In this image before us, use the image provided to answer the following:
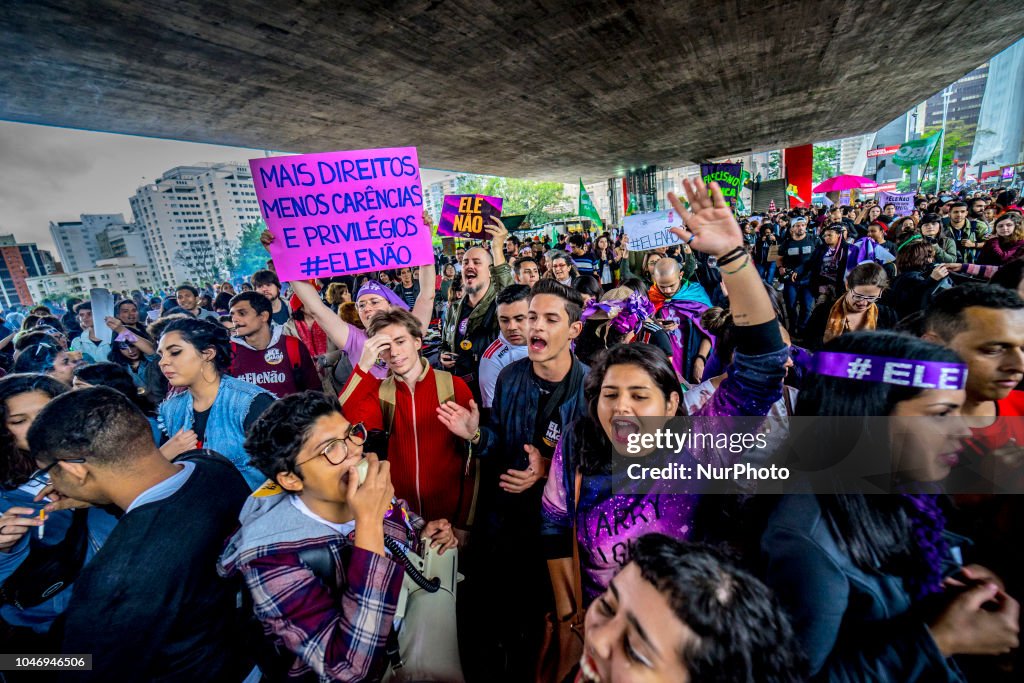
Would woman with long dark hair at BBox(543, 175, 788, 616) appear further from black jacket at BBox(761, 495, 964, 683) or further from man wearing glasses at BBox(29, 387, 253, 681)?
man wearing glasses at BBox(29, 387, 253, 681)

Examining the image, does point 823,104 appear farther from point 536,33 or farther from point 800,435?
point 800,435

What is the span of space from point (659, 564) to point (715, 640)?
177mm

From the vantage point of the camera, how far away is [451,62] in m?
9.02

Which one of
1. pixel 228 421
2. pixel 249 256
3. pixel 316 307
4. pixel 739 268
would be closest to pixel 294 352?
pixel 316 307

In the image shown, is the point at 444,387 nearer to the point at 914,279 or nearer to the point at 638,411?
the point at 638,411

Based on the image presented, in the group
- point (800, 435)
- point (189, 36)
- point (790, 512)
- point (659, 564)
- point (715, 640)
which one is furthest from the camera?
point (189, 36)

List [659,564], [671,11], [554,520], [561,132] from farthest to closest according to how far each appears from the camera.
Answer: [561,132] → [671,11] → [554,520] → [659,564]

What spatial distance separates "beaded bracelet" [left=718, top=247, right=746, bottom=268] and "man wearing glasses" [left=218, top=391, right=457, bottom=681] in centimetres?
151

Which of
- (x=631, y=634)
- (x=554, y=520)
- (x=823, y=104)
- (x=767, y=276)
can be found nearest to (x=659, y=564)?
(x=631, y=634)

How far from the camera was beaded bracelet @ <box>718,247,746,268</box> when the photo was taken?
1.53 meters

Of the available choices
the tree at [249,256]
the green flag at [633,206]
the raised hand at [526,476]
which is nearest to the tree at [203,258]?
the tree at [249,256]

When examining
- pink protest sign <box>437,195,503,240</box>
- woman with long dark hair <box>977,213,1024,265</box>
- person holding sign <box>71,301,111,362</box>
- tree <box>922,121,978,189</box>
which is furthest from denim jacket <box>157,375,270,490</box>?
tree <box>922,121,978,189</box>

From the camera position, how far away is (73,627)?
1308mm

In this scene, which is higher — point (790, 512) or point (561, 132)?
point (561, 132)
